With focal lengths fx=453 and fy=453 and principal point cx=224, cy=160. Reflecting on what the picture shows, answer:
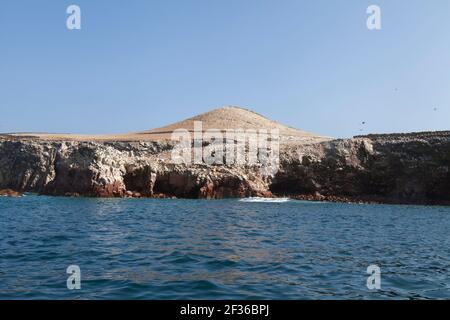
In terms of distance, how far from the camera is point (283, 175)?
57969mm

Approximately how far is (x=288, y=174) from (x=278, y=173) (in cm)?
141

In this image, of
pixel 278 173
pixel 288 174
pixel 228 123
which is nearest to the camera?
pixel 278 173

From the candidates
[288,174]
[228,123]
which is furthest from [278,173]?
[228,123]

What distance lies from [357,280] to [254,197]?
133ft

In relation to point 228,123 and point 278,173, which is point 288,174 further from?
point 228,123

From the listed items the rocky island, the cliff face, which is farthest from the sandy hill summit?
the cliff face

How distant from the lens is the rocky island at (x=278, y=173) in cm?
5153

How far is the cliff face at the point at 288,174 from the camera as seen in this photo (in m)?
51.4

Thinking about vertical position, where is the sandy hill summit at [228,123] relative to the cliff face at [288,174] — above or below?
above

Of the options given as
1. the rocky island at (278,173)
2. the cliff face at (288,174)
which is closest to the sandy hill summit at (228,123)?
the rocky island at (278,173)

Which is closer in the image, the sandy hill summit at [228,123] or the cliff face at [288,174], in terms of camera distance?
the cliff face at [288,174]

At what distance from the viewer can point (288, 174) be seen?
58.2 meters

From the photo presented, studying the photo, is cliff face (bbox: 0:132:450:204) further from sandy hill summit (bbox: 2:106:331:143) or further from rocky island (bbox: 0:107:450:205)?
sandy hill summit (bbox: 2:106:331:143)

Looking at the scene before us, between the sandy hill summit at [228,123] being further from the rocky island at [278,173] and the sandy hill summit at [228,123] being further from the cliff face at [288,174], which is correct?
the cliff face at [288,174]
